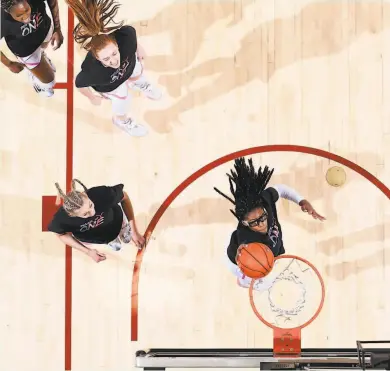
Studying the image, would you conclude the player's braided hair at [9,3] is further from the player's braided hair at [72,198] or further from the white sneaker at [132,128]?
the player's braided hair at [72,198]

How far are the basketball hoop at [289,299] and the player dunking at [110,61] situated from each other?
1152 millimetres

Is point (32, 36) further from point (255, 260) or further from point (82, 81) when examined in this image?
point (255, 260)

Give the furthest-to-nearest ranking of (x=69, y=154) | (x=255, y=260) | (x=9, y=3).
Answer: (x=69, y=154)
(x=9, y=3)
(x=255, y=260)

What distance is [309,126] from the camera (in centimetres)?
373

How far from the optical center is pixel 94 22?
12.2 ft

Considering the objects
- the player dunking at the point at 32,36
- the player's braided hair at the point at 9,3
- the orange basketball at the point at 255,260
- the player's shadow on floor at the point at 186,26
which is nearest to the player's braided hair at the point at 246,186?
the orange basketball at the point at 255,260

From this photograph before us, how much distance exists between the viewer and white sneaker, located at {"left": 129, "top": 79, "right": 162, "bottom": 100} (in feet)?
12.4

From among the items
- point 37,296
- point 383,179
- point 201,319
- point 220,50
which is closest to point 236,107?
point 220,50

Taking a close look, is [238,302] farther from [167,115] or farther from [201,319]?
[167,115]

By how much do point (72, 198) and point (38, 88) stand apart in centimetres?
70

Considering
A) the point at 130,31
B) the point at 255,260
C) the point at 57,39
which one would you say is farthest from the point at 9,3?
the point at 255,260

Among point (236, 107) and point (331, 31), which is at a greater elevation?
Answer: point (331, 31)

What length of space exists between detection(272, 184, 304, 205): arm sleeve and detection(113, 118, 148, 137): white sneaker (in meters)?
0.85

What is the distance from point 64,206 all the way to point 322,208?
1.51 metres
